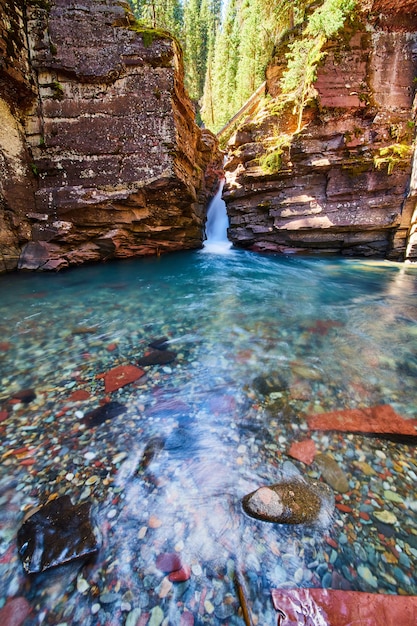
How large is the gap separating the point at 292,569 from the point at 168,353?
8.04 feet

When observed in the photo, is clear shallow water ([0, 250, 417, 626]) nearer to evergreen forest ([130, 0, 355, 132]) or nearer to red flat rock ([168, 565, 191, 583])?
red flat rock ([168, 565, 191, 583])

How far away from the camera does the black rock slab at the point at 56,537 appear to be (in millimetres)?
1337

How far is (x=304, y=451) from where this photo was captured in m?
1.97

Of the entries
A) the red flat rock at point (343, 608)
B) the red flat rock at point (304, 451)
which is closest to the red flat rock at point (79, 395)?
the red flat rock at point (304, 451)

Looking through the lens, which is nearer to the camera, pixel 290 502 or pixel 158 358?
pixel 290 502

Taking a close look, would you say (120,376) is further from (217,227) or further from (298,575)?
(217,227)

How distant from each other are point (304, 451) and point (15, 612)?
1.82 meters

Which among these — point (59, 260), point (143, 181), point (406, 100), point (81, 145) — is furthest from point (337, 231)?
point (59, 260)

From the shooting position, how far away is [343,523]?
150 centimetres

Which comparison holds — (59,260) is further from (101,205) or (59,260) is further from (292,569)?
(292,569)

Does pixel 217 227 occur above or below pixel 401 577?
above

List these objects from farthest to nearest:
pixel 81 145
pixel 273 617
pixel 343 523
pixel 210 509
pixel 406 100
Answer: pixel 406 100
pixel 81 145
pixel 210 509
pixel 343 523
pixel 273 617

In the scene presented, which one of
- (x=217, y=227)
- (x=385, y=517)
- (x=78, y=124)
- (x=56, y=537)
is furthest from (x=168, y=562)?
(x=217, y=227)

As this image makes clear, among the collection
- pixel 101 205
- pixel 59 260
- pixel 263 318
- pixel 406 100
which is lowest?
pixel 263 318
